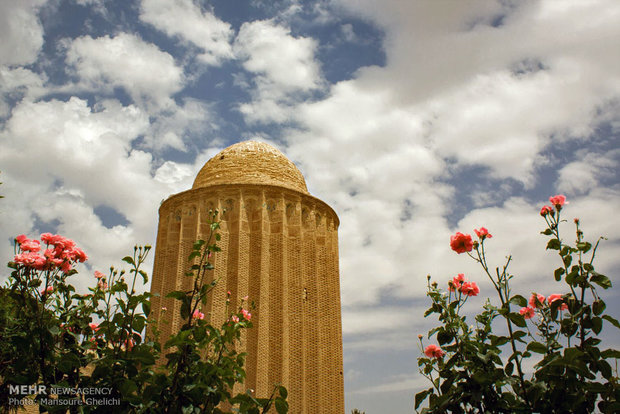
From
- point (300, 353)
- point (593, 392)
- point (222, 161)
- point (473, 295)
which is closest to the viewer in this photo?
point (593, 392)

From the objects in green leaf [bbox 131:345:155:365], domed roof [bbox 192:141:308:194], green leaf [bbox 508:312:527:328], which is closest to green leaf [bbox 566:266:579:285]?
green leaf [bbox 508:312:527:328]

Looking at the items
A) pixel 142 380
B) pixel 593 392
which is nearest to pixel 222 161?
pixel 142 380

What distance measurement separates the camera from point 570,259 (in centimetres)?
Answer: 332

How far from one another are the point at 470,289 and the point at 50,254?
11.3 feet

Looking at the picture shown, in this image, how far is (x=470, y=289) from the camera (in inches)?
150

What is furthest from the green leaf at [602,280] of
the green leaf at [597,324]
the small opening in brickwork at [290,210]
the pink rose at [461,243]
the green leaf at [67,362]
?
the small opening in brickwork at [290,210]

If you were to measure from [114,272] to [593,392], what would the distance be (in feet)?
12.5

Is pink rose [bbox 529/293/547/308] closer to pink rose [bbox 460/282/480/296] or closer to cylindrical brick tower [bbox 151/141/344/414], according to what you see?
pink rose [bbox 460/282/480/296]

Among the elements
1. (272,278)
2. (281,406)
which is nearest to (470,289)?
(281,406)

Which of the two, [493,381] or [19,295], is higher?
[19,295]

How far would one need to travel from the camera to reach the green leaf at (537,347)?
3161mm

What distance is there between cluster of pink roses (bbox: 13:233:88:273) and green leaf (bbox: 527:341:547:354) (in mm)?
3589

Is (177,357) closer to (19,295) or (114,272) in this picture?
(114,272)

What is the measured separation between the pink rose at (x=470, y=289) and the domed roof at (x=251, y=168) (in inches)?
362
